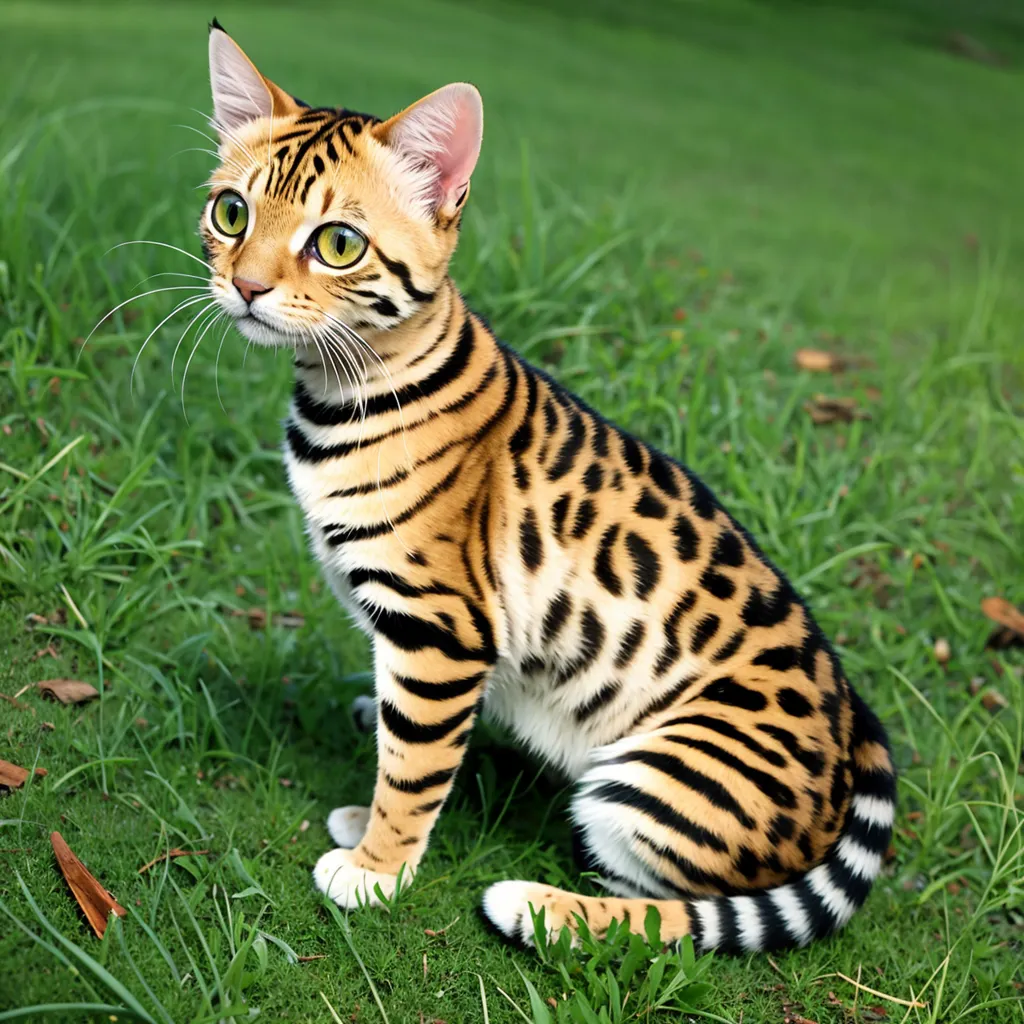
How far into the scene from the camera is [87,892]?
7.09ft

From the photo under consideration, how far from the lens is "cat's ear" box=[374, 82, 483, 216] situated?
2127mm

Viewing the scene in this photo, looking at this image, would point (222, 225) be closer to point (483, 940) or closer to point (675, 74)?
point (483, 940)

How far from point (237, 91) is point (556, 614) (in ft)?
4.30

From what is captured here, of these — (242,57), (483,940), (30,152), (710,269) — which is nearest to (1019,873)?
(483,940)

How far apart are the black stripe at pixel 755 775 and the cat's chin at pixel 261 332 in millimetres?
1187

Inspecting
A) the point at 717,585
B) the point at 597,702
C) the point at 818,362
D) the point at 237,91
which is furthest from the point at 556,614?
the point at 818,362

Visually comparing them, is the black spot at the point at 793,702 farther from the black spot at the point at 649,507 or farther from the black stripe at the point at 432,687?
the black stripe at the point at 432,687

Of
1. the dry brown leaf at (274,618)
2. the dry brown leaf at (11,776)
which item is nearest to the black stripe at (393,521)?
the dry brown leaf at (11,776)

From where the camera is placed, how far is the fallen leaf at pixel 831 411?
445cm

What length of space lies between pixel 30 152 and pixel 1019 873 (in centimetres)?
412

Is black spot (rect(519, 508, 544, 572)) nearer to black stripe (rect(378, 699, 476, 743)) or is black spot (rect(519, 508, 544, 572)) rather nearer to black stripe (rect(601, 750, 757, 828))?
black stripe (rect(378, 699, 476, 743))

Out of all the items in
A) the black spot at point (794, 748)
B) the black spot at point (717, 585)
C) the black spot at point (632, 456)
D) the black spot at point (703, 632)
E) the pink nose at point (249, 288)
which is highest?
the pink nose at point (249, 288)

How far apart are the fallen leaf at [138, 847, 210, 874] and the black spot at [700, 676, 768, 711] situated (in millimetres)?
1144

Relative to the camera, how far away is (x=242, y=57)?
2268 millimetres
